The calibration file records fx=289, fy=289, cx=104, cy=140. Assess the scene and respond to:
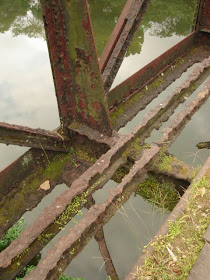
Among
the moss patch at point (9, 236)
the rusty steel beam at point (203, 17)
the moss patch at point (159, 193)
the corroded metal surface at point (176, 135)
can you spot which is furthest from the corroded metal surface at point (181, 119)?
the rusty steel beam at point (203, 17)

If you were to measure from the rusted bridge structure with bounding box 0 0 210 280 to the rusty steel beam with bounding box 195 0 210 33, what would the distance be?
7.30 ft

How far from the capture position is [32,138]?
137 inches

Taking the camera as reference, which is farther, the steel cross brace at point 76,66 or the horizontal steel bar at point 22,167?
the horizontal steel bar at point 22,167

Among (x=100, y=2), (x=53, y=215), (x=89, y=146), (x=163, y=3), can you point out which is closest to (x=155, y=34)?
(x=163, y=3)

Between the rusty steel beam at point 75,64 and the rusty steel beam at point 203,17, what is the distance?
174 inches

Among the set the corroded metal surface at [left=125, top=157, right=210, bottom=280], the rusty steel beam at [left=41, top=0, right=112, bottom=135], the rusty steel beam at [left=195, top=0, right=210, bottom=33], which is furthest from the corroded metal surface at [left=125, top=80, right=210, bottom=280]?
the rusty steel beam at [left=195, top=0, right=210, bottom=33]

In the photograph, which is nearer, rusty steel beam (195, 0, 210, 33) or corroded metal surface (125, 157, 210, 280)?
corroded metal surface (125, 157, 210, 280)

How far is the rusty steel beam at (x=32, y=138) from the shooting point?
3.18 meters

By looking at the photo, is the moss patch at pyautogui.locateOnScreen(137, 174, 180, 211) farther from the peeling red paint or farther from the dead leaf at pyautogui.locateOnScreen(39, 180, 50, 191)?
the dead leaf at pyautogui.locateOnScreen(39, 180, 50, 191)

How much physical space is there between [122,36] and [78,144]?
5.19 ft

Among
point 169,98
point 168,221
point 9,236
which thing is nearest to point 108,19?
point 169,98

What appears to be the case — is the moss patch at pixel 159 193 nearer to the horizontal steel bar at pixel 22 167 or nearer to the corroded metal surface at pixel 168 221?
the corroded metal surface at pixel 168 221

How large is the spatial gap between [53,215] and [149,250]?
87cm

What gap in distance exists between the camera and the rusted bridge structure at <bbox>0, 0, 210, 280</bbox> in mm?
2436
